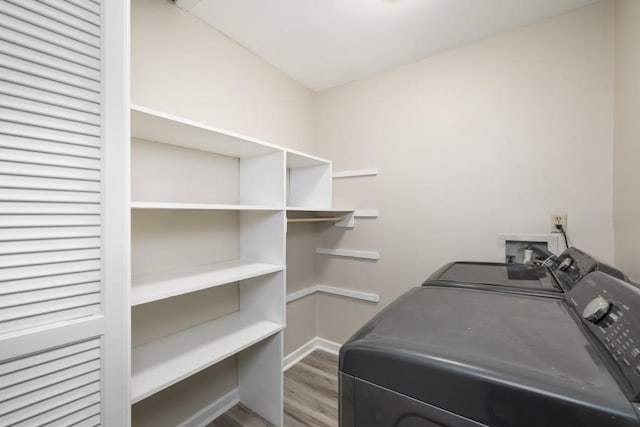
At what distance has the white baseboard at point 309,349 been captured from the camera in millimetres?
2260

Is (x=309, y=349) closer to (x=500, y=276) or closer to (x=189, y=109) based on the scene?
(x=500, y=276)

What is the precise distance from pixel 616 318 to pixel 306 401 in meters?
1.85

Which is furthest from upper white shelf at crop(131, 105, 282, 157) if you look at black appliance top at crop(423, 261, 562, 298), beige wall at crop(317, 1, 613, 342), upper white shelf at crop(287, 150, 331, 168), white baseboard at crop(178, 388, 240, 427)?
white baseboard at crop(178, 388, 240, 427)

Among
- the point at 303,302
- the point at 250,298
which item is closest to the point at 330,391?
the point at 303,302

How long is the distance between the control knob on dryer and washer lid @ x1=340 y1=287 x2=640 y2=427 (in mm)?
46

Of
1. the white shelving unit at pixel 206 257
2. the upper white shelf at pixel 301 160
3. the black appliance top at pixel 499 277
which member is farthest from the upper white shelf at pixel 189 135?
the black appliance top at pixel 499 277

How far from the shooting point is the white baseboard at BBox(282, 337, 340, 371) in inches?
89.0

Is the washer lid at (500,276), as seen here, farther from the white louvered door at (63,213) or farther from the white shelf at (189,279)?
the white louvered door at (63,213)

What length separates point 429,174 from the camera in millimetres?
1984

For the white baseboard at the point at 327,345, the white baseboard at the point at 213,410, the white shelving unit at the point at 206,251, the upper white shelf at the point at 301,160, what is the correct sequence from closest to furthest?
the white shelving unit at the point at 206,251, the white baseboard at the point at 213,410, the upper white shelf at the point at 301,160, the white baseboard at the point at 327,345

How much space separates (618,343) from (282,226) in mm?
1397

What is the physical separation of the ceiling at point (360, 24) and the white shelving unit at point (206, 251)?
31.4 inches

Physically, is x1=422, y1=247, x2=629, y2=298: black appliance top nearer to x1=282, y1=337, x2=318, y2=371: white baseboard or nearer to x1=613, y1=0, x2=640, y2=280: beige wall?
x1=613, y1=0, x2=640, y2=280: beige wall

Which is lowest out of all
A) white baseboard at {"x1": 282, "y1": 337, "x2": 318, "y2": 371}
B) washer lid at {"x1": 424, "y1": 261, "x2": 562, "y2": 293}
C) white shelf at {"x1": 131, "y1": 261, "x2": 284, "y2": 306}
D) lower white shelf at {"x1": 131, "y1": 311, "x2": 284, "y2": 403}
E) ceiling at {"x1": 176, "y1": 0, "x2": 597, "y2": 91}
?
white baseboard at {"x1": 282, "y1": 337, "x2": 318, "y2": 371}
